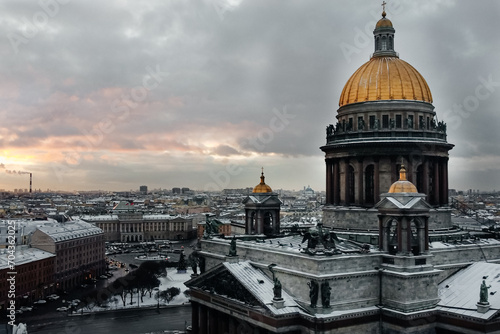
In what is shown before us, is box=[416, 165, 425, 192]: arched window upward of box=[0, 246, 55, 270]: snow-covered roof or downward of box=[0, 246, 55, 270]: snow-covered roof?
upward

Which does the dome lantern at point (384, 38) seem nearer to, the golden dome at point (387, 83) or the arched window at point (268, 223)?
the golden dome at point (387, 83)

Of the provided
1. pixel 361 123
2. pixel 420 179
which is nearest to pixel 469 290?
pixel 420 179

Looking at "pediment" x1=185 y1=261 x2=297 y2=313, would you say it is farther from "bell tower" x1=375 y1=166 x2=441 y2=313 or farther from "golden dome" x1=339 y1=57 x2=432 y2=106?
"golden dome" x1=339 y1=57 x2=432 y2=106

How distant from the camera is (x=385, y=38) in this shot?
5747 centimetres

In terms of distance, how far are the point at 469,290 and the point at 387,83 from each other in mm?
20580

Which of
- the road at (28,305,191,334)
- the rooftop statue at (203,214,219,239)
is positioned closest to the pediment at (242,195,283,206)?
the rooftop statue at (203,214,219,239)

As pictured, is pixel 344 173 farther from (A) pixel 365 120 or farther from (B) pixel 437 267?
(B) pixel 437 267

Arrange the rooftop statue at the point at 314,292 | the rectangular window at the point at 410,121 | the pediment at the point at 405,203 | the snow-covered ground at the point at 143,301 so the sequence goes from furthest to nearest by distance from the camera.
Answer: the snow-covered ground at the point at 143,301
the rectangular window at the point at 410,121
the pediment at the point at 405,203
the rooftop statue at the point at 314,292

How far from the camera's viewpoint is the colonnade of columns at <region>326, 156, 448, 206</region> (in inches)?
2099

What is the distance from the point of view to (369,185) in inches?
2141

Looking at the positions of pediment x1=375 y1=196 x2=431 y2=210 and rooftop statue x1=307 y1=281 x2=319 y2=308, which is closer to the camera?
rooftop statue x1=307 y1=281 x2=319 y2=308

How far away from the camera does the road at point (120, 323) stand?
7156 centimetres

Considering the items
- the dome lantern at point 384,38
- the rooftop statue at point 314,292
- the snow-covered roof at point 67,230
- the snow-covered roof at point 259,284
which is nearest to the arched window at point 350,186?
the dome lantern at point 384,38

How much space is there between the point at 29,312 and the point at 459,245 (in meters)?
65.2
